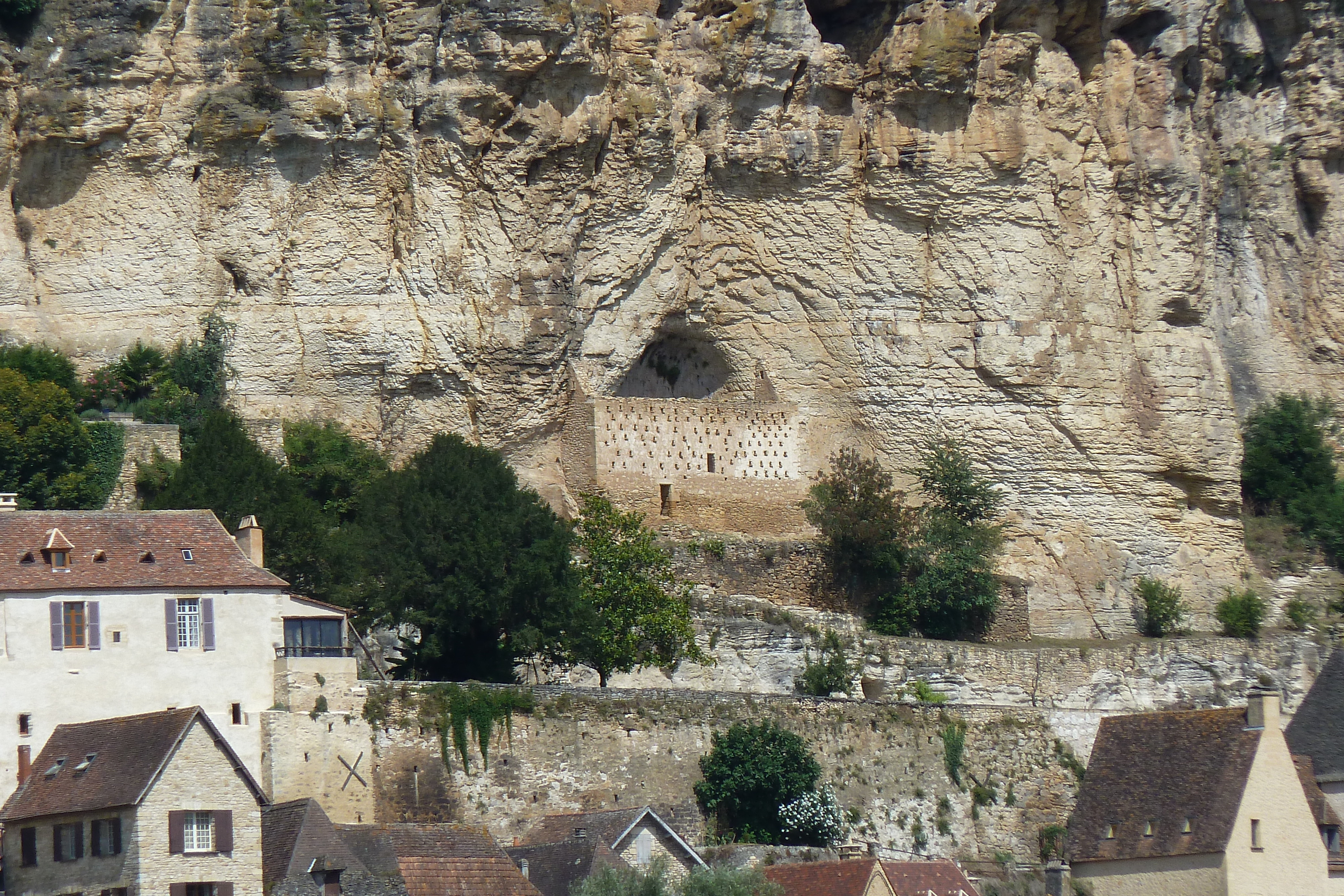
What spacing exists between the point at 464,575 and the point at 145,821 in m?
10.4

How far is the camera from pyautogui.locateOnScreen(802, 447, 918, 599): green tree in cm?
5966

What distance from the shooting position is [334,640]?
46.8 m

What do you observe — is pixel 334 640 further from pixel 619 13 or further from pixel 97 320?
pixel 619 13

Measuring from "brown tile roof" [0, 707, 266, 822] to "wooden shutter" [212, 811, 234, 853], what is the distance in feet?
2.21

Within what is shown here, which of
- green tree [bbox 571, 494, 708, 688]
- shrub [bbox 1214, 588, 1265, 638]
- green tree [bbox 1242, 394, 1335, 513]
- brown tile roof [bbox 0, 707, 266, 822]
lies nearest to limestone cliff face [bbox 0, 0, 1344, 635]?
shrub [bbox 1214, 588, 1265, 638]

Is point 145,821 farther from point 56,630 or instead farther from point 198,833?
point 56,630

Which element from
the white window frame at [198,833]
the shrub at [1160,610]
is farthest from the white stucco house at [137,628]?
the shrub at [1160,610]

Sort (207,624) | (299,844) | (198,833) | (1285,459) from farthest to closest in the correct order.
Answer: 1. (1285,459)
2. (207,624)
3. (299,844)
4. (198,833)

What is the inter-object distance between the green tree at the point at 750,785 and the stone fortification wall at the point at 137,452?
41.0 feet

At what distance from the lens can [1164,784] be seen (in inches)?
2023

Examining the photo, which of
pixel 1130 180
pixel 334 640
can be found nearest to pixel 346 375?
pixel 334 640

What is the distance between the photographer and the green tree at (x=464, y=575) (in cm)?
5025

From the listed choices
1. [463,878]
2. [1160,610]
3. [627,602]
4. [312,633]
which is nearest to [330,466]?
[627,602]

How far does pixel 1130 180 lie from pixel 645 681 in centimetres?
1768
